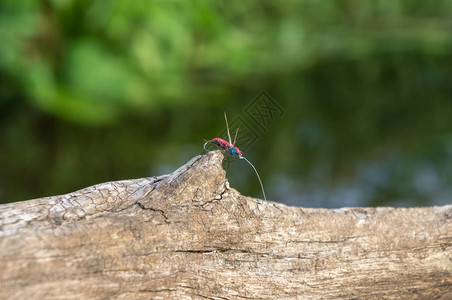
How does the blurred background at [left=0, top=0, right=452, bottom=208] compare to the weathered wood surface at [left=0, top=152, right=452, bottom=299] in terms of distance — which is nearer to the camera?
the weathered wood surface at [left=0, top=152, right=452, bottom=299]

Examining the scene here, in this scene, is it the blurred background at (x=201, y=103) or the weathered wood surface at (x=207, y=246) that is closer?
the weathered wood surface at (x=207, y=246)

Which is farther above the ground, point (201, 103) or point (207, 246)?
point (201, 103)

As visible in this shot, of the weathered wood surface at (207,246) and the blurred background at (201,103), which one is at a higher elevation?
the blurred background at (201,103)

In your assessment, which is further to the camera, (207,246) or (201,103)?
(201,103)

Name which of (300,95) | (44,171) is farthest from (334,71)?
(44,171)

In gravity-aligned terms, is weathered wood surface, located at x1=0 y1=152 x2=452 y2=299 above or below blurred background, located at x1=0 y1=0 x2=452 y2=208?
below
